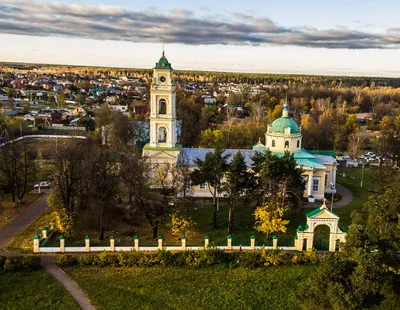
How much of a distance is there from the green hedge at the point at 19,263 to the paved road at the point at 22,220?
2592 millimetres

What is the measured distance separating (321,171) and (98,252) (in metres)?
18.2

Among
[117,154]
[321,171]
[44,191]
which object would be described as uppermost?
[117,154]

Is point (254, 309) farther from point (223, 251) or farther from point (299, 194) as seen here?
point (299, 194)

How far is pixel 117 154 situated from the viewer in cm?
2567

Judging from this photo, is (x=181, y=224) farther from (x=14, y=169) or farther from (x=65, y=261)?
(x=14, y=169)

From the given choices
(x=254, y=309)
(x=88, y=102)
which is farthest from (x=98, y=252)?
(x=88, y=102)

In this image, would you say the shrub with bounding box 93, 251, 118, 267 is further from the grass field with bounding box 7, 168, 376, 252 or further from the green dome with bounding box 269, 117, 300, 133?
the green dome with bounding box 269, 117, 300, 133

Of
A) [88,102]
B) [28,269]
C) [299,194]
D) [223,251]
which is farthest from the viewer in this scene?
[88,102]

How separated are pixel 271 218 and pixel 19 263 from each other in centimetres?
1278

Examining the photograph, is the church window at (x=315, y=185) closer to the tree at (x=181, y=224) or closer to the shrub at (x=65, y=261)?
the tree at (x=181, y=224)

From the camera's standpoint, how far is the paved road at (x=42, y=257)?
16141 millimetres

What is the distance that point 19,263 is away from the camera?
1808 centimetres

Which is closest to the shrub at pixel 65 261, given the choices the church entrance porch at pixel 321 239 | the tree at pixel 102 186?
the tree at pixel 102 186

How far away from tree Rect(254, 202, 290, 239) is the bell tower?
11190 millimetres
